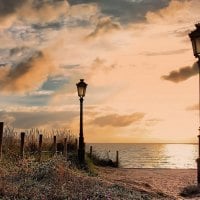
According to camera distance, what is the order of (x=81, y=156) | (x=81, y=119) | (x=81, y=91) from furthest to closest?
1. (x=81, y=119)
2. (x=81, y=91)
3. (x=81, y=156)

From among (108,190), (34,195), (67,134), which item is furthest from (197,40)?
(67,134)

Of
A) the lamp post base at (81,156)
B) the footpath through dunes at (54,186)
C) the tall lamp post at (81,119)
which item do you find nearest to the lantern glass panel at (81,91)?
the tall lamp post at (81,119)

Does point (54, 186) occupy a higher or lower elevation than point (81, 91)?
lower

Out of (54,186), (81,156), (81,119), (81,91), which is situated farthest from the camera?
(81,119)

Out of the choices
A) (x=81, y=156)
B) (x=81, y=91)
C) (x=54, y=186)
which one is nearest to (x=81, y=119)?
(x=81, y=91)

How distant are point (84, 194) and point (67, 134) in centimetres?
2384

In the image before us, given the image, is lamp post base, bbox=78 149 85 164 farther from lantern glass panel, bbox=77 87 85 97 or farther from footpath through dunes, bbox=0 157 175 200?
footpath through dunes, bbox=0 157 175 200

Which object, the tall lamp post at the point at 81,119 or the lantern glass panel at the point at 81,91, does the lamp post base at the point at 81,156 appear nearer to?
the tall lamp post at the point at 81,119

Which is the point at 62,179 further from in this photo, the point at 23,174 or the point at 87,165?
the point at 87,165

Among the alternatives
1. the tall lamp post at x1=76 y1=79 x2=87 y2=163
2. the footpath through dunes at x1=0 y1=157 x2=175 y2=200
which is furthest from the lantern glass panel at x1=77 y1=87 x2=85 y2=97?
the footpath through dunes at x1=0 y1=157 x2=175 y2=200

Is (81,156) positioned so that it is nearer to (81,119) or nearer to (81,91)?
(81,119)

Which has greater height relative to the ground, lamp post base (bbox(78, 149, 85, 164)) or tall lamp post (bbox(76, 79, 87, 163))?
tall lamp post (bbox(76, 79, 87, 163))

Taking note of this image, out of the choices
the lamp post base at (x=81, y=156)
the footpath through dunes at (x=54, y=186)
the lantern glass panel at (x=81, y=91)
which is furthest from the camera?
the lantern glass panel at (x=81, y=91)

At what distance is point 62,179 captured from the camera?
56.7ft
